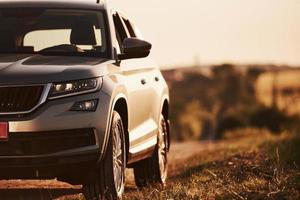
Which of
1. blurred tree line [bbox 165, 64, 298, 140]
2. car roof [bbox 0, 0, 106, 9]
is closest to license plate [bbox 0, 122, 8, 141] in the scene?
car roof [bbox 0, 0, 106, 9]

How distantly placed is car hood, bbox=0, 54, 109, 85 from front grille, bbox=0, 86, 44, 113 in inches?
2.1

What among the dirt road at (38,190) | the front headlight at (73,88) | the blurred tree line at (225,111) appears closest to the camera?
the front headlight at (73,88)

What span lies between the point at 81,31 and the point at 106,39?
0.29 m

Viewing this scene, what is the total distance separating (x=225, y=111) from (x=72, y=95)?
35730 mm

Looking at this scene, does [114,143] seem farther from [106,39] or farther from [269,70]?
[269,70]

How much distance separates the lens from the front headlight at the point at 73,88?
8450mm

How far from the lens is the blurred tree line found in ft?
122

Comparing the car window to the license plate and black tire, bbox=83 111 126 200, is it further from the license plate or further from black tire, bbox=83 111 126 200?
the license plate

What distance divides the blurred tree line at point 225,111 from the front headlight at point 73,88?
37.1 ft

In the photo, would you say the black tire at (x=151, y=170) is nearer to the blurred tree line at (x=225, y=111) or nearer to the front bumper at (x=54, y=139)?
the front bumper at (x=54, y=139)

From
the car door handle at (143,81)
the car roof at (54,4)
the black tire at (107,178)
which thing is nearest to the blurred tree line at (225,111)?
the car door handle at (143,81)

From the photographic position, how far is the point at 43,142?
8438 millimetres

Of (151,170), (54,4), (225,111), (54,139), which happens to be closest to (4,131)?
(54,139)

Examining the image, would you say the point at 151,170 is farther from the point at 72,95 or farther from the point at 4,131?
the point at 4,131
